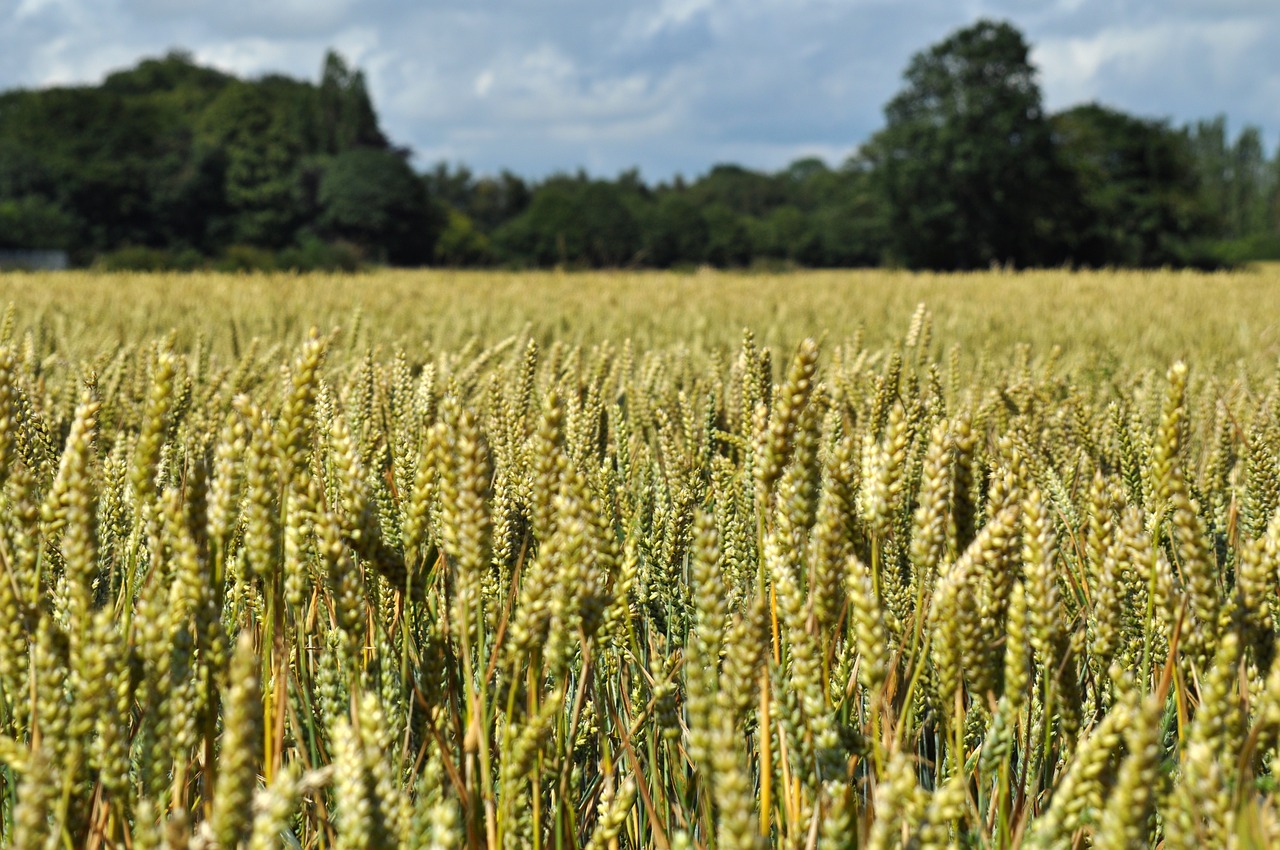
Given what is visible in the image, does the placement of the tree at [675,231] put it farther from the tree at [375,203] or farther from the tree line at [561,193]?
the tree at [375,203]

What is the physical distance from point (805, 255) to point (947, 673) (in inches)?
2712

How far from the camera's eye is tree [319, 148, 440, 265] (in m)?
49.9

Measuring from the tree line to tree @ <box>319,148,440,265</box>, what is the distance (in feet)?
0.34

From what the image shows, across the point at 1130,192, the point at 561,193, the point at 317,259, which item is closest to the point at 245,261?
the point at 317,259

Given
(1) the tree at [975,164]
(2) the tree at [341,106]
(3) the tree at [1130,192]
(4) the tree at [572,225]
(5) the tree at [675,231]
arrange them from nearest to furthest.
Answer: (1) the tree at [975,164]
(3) the tree at [1130,192]
(4) the tree at [572,225]
(2) the tree at [341,106]
(5) the tree at [675,231]

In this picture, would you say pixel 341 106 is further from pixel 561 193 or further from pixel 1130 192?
pixel 1130 192

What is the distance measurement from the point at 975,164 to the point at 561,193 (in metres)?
29.1

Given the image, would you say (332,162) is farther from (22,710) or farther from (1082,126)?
(22,710)

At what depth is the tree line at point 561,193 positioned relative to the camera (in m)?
37.5

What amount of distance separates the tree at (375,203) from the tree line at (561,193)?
0.34 feet

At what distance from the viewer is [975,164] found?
36125 mm

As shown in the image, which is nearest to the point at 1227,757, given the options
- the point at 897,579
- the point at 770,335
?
the point at 897,579

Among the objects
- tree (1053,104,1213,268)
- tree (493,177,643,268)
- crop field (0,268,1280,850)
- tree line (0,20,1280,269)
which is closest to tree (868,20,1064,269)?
tree line (0,20,1280,269)

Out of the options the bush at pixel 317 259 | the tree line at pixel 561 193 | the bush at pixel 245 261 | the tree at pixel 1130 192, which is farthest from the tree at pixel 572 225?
the bush at pixel 245 261
